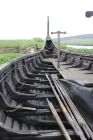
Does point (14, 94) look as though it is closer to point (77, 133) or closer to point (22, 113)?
point (22, 113)

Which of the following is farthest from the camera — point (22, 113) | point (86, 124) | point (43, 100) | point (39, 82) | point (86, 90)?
point (39, 82)

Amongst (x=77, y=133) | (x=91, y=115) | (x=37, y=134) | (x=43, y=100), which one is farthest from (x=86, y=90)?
(x=43, y=100)

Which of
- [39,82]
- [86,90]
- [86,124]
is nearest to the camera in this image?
[86,124]

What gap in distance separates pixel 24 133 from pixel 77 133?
0.54 metres

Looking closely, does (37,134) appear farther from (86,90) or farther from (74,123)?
(86,90)

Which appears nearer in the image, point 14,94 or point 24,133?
point 24,133

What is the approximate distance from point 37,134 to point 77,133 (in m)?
0.42

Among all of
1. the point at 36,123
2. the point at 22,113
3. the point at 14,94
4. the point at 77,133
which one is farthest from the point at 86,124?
the point at 14,94

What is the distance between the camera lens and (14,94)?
475cm

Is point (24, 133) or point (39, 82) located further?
point (39, 82)

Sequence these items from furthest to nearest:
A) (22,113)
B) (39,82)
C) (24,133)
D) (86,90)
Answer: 1. (39,82)
2. (22,113)
3. (86,90)
4. (24,133)

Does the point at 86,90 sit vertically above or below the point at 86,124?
above

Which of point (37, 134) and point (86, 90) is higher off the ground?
point (86, 90)

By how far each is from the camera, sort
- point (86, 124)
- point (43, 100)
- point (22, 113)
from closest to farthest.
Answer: point (86, 124)
point (22, 113)
point (43, 100)
